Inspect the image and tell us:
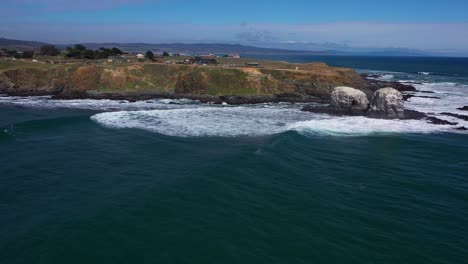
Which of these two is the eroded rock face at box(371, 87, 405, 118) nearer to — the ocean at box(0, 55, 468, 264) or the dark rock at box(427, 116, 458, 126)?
the dark rock at box(427, 116, 458, 126)

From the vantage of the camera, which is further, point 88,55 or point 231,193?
point 88,55

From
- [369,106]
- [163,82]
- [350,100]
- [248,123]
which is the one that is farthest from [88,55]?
[369,106]

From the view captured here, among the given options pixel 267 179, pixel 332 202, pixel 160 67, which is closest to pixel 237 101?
pixel 160 67

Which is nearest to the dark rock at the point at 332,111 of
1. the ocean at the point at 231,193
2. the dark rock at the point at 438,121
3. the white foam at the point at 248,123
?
the white foam at the point at 248,123

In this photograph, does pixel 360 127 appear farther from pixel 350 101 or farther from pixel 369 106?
pixel 350 101

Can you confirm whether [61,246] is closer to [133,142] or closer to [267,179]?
[267,179]

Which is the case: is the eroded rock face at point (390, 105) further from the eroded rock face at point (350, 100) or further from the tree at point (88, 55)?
the tree at point (88, 55)
